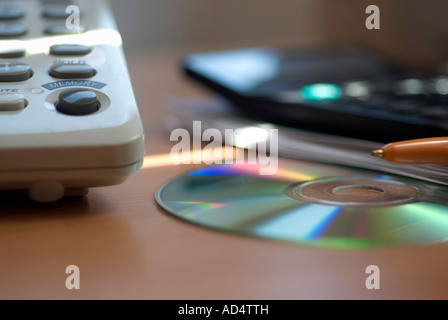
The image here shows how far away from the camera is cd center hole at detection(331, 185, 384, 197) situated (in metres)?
0.43

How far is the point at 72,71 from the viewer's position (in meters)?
0.47

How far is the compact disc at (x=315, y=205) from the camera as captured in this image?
1.19ft

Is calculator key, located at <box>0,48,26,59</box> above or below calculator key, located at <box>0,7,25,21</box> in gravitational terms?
below

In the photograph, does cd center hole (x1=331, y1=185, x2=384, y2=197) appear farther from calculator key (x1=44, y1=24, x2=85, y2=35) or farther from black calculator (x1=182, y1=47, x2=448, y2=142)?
calculator key (x1=44, y1=24, x2=85, y2=35)

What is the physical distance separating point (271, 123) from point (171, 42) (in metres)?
0.85

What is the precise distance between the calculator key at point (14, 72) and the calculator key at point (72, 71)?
0.05 feet

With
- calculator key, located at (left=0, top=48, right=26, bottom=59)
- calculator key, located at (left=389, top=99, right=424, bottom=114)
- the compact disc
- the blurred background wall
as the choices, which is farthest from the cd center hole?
the blurred background wall

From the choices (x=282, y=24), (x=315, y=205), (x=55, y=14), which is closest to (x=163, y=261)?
(x=315, y=205)

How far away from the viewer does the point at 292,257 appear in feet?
1.11

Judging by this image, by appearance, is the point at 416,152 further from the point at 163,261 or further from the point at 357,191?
the point at 163,261

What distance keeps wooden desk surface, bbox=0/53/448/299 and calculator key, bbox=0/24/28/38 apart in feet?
0.54

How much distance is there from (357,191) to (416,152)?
4cm

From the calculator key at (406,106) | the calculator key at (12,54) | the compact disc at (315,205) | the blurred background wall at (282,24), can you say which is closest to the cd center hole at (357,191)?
the compact disc at (315,205)

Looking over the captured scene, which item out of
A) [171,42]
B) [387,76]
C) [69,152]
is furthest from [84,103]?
[171,42]
